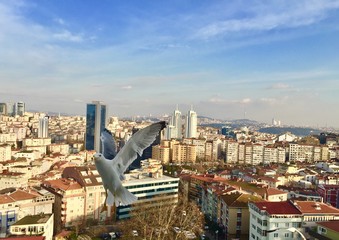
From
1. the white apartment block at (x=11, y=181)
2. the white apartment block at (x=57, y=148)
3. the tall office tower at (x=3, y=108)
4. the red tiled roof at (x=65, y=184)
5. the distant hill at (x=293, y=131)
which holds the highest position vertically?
the tall office tower at (x=3, y=108)

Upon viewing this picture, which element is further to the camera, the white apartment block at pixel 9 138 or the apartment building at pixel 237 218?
the white apartment block at pixel 9 138

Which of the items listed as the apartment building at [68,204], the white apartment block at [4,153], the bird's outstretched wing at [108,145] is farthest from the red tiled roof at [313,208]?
the white apartment block at [4,153]

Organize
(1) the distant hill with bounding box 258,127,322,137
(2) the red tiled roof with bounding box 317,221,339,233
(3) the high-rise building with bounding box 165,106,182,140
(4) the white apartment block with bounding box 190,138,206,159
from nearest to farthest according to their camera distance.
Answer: (2) the red tiled roof with bounding box 317,221,339,233
(4) the white apartment block with bounding box 190,138,206,159
(3) the high-rise building with bounding box 165,106,182,140
(1) the distant hill with bounding box 258,127,322,137

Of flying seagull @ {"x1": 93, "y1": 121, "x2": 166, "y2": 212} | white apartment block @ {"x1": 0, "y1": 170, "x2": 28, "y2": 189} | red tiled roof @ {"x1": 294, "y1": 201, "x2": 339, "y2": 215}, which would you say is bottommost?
white apartment block @ {"x1": 0, "y1": 170, "x2": 28, "y2": 189}

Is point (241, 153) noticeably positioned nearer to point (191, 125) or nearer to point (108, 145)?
point (191, 125)

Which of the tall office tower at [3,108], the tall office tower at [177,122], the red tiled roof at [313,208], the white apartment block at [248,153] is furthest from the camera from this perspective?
the tall office tower at [3,108]

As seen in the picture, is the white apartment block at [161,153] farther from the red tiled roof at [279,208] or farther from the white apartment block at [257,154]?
the red tiled roof at [279,208]

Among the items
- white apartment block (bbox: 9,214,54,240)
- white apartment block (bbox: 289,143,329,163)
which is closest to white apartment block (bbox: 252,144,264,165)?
white apartment block (bbox: 289,143,329,163)

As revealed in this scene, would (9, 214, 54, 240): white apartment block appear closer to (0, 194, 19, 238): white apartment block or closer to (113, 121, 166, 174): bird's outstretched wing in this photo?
(0, 194, 19, 238): white apartment block
